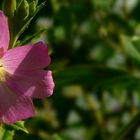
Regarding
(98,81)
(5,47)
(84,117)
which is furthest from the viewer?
(84,117)

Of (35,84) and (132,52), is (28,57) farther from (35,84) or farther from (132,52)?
(132,52)

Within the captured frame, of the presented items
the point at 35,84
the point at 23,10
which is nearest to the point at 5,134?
the point at 35,84

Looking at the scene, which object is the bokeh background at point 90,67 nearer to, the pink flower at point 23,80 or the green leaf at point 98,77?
the green leaf at point 98,77

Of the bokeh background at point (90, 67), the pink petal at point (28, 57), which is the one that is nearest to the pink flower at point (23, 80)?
the pink petal at point (28, 57)

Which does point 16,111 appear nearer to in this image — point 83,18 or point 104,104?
point 83,18

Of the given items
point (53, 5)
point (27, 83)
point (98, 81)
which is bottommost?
point (98, 81)

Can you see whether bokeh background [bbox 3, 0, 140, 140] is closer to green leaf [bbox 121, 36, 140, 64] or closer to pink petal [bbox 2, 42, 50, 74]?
green leaf [bbox 121, 36, 140, 64]

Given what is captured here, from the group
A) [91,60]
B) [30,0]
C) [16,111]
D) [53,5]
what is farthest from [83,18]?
[16,111]
